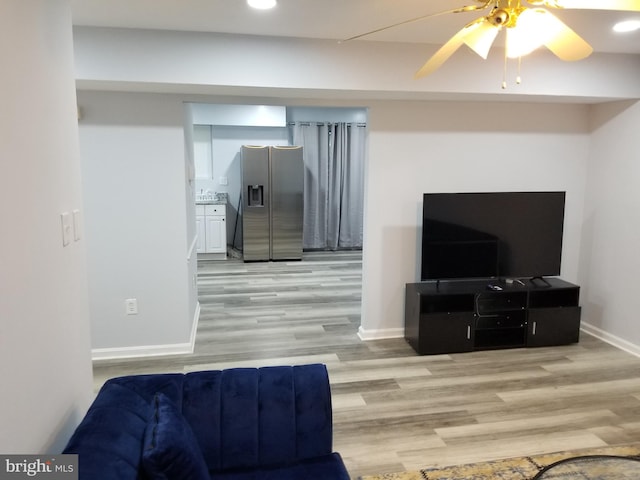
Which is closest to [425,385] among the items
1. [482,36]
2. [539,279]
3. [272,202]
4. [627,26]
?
[539,279]

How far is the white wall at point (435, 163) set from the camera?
395 cm

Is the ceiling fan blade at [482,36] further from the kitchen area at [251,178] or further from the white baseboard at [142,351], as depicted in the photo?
the kitchen area at [251,178]

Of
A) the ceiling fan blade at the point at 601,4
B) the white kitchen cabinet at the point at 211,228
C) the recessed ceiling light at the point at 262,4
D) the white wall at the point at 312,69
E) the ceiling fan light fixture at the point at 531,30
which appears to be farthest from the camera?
the white kitchen cabinet at the point at 211,228

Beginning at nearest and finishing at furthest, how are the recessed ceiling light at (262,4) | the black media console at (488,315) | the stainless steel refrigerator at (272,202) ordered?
1. the recessed ceiling light at (262,4)
2. the black media console at (488,315)
3. the stainless steel refrigerator at (272,202)

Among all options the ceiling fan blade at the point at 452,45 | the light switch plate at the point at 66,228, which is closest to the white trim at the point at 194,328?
the light switch plate at the point at 66,228

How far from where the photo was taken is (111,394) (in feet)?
5.30

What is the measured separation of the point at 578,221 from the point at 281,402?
3.69m

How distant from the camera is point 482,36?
1.98 m

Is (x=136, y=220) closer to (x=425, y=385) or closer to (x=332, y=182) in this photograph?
(x=425, y=385)

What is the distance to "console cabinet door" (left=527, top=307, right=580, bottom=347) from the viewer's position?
3.92 m

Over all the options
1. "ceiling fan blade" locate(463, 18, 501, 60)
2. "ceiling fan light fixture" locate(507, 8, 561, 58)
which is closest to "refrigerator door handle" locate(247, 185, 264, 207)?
"ceiling fan blade" locate(463, 18, 501, 60)

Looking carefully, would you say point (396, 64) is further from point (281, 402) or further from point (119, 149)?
point (281, 402)

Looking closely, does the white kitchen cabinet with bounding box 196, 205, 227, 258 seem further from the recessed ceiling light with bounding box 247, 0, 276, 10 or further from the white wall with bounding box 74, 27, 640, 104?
the recessed ceiling light with bounding box 247, 0, 276, 10

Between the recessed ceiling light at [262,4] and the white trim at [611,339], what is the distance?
3.78 metres
